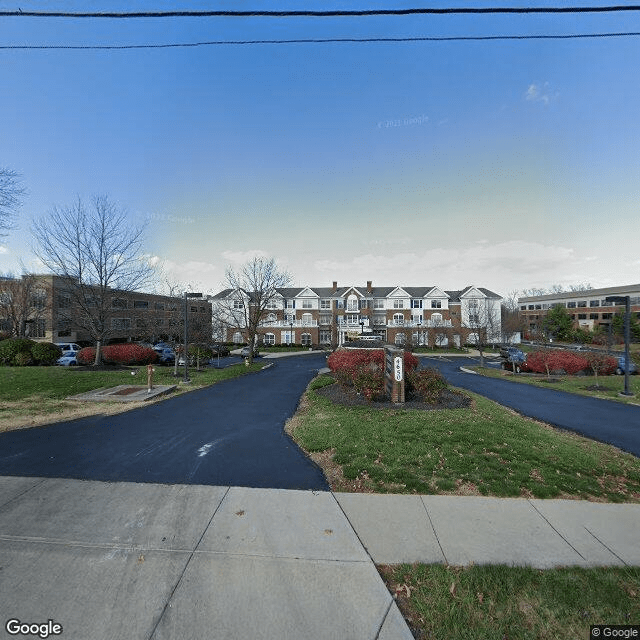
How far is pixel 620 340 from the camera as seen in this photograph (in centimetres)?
5184

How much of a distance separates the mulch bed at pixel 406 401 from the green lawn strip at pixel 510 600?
697 cm

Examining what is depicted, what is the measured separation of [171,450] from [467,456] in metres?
5.75

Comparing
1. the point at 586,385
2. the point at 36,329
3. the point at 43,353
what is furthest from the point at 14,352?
the point at 586,385

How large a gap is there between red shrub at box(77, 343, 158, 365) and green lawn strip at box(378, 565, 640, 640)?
25.0m

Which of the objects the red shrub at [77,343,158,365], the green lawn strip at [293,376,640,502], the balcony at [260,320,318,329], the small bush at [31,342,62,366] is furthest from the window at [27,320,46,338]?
the green lawn strip at [293,376,640,502]

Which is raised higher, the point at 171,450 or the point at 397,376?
the point at 397,376

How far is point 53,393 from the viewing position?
12.4 metres

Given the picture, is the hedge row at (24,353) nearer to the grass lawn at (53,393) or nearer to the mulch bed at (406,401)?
the grass lawn at (53,393)

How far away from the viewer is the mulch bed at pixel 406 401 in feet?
34.4

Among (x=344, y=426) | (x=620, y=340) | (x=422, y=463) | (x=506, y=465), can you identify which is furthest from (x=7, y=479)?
(x=620, y=340)

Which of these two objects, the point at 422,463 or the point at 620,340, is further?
the point at 620,340

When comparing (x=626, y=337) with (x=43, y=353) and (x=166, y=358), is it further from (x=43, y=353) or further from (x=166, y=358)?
(x=43, y=353)

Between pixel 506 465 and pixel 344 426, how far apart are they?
354cm

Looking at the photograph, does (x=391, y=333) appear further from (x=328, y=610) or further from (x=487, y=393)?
(x=328, y=610)
